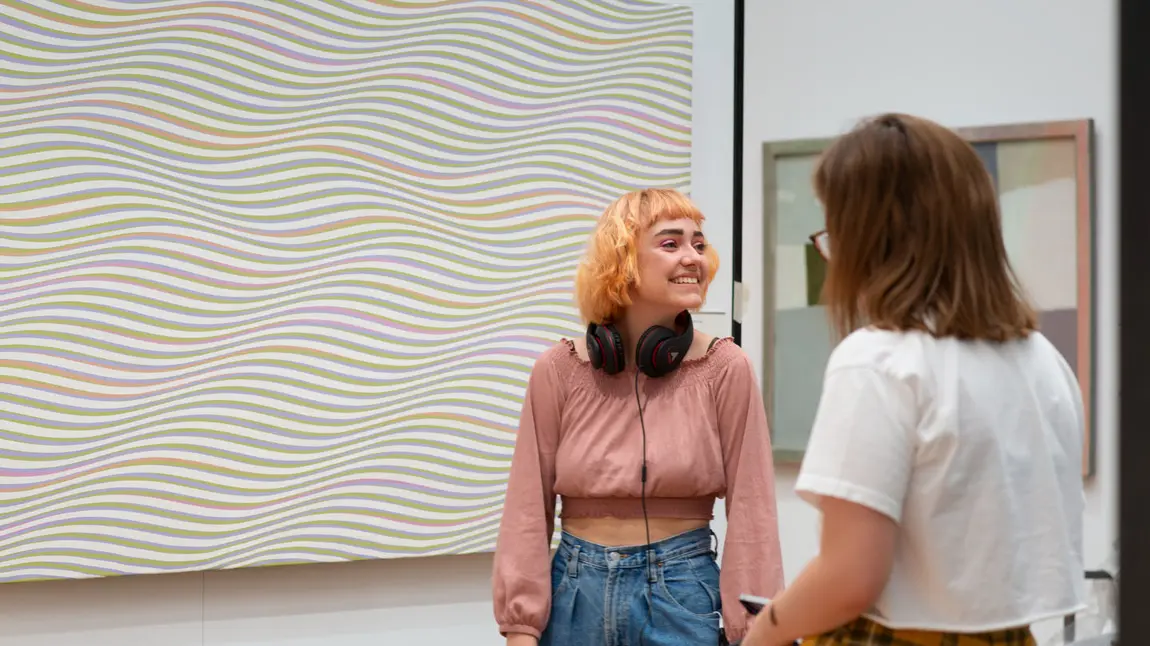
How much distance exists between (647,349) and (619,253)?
204 mm

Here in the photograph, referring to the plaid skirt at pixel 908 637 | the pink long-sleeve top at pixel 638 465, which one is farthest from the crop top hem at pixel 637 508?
the plaid skirt at pixel 908 637

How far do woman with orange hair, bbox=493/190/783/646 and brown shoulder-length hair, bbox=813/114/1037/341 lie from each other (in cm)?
84

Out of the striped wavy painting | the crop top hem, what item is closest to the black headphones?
the crop top hem

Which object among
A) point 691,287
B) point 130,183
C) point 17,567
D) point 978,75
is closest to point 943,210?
point 691,287

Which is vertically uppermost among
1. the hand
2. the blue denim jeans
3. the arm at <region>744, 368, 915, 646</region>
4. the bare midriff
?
the arm at <region>744, 368, 915, 646</region>

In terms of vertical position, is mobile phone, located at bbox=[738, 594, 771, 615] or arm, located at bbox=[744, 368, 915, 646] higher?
arm, located at bbox=[744, 368, 915, 646]

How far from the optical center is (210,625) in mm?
2936

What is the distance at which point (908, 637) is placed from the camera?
4.05ft

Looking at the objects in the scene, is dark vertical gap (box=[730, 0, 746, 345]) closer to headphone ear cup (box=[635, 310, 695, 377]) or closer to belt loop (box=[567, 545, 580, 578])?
headphone ear cup (box=[635, 310, 695, 377])

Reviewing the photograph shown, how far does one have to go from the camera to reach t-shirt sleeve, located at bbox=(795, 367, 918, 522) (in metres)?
1.14

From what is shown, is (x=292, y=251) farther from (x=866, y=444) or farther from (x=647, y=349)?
(x=866, y=444)

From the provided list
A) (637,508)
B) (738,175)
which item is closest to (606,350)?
(637,508)

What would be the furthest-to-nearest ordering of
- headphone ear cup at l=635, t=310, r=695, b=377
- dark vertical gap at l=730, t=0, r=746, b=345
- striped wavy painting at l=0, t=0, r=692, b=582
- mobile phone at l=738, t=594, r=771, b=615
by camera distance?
Answer: dark vertical gap at l=730, t=0, r=746, b=345 < striped wavy painting at l=0, t=0, r=692, b=582 < headphone ear cup at l=635, t=310, r=695, b=377 < mobile phone at l=738, t=594, r=771, b=615

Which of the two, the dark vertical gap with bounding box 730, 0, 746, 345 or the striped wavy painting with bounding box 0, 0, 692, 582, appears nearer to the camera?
the striped wavy painting with bounding box 0, 0, 692, 582
